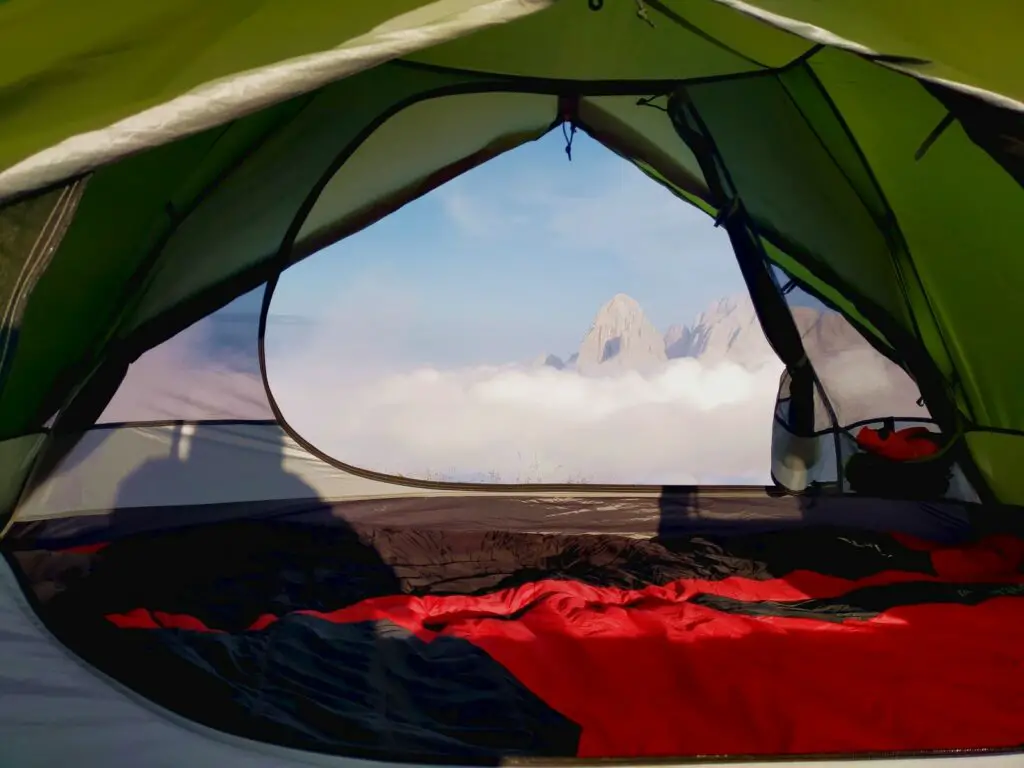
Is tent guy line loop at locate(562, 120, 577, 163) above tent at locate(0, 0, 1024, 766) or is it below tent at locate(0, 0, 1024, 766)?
above

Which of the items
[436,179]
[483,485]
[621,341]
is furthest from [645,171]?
[483,485]

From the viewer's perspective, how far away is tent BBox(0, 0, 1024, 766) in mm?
1149

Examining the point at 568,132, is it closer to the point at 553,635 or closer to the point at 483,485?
the point at 483,485

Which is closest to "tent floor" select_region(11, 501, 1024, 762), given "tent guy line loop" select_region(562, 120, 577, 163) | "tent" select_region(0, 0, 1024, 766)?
"tent" select_region(0, 0, 1024, 766)

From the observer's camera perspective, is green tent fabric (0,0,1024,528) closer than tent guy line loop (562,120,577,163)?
Yes

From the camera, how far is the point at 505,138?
8.07ft

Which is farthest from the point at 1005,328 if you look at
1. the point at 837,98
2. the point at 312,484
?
the point at 312,484

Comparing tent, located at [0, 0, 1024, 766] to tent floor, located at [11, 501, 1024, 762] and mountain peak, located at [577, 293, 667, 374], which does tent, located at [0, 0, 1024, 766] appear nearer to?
tent floor, located at [11, 501, 1024, 762]

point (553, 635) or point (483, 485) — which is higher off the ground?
point (483, 485)

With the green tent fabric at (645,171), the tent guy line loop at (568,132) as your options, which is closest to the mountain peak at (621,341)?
the green tent fabric at (645,171)

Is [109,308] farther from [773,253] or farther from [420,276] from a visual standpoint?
[420,276]

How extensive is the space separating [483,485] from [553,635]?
85cm

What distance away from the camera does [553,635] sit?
1.64m

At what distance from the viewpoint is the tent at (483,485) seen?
3.77ft
